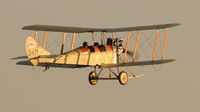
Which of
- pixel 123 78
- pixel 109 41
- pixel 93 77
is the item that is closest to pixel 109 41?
pixel 109 41

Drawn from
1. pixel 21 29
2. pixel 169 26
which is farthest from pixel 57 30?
pixel 169 26

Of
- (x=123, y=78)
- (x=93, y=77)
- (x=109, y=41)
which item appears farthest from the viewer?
(x=109, y=41)

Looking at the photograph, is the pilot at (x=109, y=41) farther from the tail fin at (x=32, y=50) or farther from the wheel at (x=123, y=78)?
the tail fin at (x=32, y=50)

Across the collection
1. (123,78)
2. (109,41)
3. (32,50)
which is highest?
(109,41)

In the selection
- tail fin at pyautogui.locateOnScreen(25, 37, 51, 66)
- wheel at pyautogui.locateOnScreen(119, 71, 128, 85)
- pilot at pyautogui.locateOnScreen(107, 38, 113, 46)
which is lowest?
wheel at pyautogui.locateOnScreen(119, 71, 128, 85)

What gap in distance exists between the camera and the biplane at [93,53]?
5078 centimetres

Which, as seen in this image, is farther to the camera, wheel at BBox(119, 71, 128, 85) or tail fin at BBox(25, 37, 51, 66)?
wheel at BBox(119, 71, 128, 85)

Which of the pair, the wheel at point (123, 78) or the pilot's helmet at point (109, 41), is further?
the pilot's helmet at point (109, 41)

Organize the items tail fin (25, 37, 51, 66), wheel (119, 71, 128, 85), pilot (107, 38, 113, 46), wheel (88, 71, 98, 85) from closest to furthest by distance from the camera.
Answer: tail fin (25, 37, 51, 66), wheel (119, 71, 128, 85), wheel (88, 71, 98, 85), pilot (107, 38, 113, 46)

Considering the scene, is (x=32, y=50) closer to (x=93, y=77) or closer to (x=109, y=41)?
(x=93, y=77)

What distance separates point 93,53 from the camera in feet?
174

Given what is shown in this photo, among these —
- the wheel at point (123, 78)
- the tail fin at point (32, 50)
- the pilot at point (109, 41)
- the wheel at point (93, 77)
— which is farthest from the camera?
the pilot at point (109, 41)

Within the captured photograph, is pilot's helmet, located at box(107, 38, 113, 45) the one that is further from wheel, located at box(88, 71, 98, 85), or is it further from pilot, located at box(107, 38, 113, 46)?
wheel, located at box(88, 71, 98, 85)

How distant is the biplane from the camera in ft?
Answer: 167
